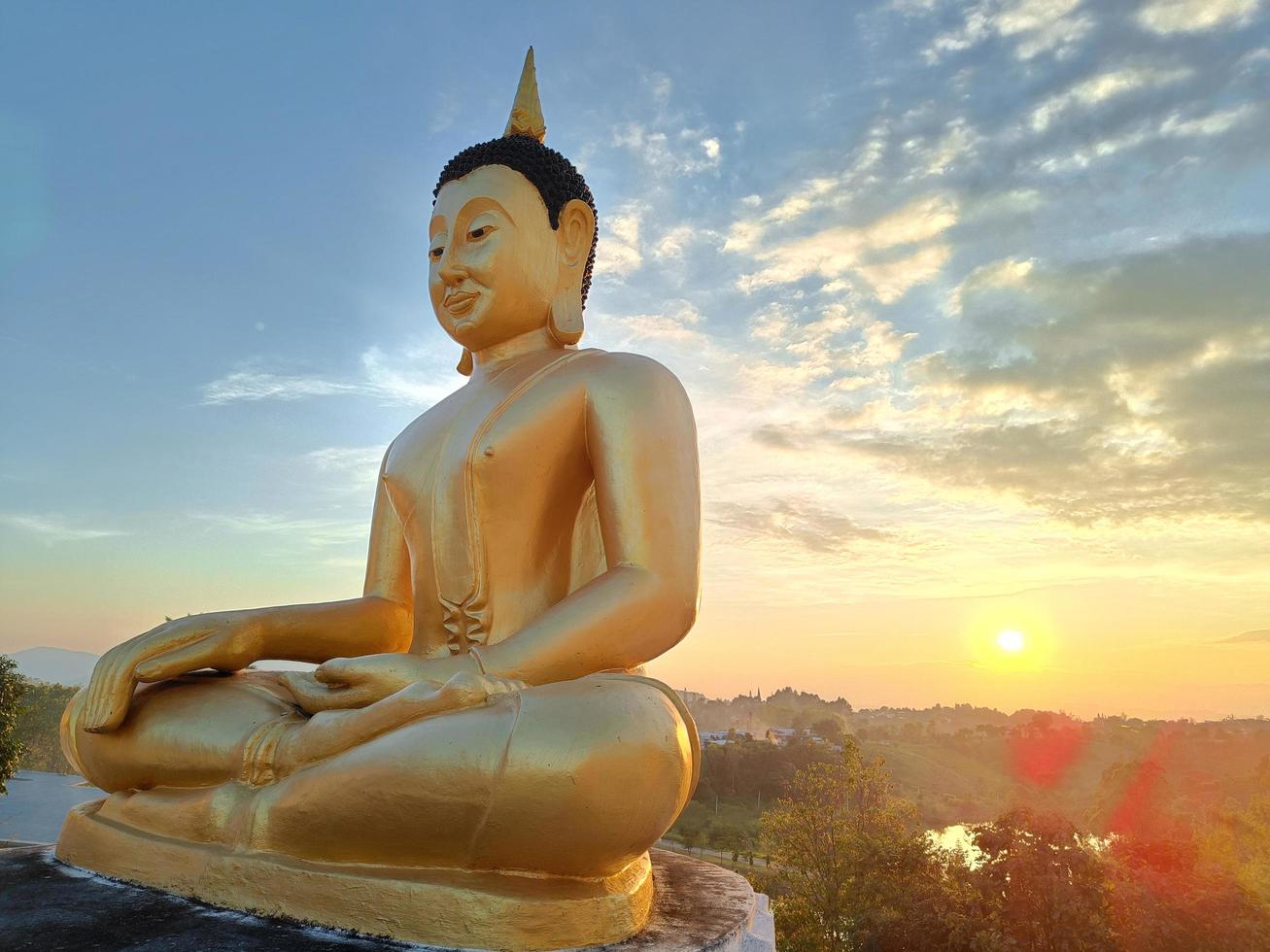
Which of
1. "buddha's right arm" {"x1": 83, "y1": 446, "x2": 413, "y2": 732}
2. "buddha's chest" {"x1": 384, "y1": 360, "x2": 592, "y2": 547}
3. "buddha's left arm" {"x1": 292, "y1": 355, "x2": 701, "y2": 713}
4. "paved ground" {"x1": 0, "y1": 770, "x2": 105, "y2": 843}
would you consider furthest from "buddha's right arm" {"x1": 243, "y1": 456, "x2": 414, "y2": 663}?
"paved ground" {"x1": 0, "y1": 770, "x2": 105, "y2": 843}

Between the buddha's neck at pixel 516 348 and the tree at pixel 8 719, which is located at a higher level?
the buddha's neck at pixel 516 348

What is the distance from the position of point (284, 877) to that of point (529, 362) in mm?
2482

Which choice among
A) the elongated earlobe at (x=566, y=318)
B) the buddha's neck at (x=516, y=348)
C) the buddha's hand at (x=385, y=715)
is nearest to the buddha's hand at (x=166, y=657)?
the buddha's hand at (x=385, y=715)

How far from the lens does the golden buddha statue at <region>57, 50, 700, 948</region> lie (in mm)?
2785

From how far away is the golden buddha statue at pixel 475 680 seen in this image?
2785mm

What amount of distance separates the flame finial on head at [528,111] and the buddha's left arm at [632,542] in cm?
164

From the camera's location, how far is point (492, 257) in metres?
4.39

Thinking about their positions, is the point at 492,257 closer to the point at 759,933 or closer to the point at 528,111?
the point at 528,111

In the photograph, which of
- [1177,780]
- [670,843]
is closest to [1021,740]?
[1177,780]

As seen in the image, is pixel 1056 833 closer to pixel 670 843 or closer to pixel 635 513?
pixel 635 513

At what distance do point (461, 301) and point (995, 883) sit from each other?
19707 millimetres

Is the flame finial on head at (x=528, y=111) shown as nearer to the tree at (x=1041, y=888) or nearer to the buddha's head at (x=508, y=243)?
the buddha's head at (x=508, y=243)

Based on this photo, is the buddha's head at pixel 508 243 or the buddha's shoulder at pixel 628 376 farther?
the buddha's head at pixel 508 243

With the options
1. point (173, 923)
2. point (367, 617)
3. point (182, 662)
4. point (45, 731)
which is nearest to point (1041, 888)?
point (367, 617)
